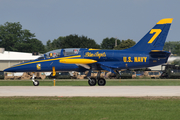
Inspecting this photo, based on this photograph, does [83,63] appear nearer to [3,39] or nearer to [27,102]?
[27,102]

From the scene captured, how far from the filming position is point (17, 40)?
402 ft

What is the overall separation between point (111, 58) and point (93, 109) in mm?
13325

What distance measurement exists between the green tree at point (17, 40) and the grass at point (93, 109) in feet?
331

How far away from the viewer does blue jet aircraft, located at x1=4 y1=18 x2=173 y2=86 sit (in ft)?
81.9

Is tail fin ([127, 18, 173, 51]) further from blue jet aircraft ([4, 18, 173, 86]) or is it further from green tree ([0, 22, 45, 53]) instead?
green tree ([0, 22, 45, 53])

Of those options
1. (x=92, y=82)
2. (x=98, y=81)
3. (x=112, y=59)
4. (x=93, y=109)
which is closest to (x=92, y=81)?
(x=92, y=82)

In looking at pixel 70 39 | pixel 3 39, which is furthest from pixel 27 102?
pixel 3 39

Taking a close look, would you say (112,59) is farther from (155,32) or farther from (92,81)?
(155,32)

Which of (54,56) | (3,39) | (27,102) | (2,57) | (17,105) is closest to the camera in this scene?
(17,105)

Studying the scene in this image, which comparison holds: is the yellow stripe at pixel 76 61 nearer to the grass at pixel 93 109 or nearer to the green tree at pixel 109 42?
the grass at pixel 93 109

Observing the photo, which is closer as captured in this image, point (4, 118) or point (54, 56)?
point (4, 118)

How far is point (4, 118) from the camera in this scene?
10281mm

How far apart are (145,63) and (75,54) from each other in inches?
245

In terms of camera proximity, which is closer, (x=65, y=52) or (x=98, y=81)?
(x=98, y=81)
